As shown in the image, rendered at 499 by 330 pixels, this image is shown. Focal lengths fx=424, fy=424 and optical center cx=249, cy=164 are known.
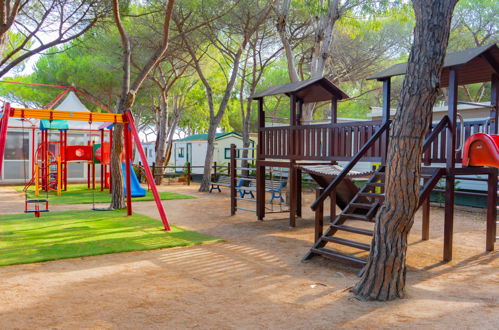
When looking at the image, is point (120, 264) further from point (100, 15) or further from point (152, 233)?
point (100, 15)

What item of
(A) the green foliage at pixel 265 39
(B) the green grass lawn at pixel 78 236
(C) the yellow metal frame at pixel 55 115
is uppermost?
(A) the green foliage at pixel 265 39

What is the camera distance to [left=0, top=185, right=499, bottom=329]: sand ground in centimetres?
361

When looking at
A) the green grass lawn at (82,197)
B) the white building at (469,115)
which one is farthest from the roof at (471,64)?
the green grass lawn at (82,197)

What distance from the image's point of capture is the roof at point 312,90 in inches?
356

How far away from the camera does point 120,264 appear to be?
5578 mm

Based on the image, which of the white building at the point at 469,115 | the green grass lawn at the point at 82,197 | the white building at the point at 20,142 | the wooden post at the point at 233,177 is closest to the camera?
the wooden post at the point at 233,177

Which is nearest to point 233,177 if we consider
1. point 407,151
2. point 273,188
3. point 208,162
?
point 273,188

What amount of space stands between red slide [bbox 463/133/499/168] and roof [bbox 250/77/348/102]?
11.3 feet

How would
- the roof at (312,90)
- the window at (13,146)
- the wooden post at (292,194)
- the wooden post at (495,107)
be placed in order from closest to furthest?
the wooden post at (495,107)
the wooden post at (292,194)
the roof at (312,90)
the window at (13,146)

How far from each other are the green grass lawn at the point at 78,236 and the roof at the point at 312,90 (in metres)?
3.70

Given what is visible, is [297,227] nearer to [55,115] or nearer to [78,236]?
[78,236]

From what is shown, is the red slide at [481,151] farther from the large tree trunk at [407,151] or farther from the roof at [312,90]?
the roof at [312,90]

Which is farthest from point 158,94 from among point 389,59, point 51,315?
point 51,315

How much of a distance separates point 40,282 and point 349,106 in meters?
31.4
